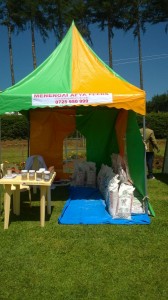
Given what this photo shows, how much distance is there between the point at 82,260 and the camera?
4516 millimetres

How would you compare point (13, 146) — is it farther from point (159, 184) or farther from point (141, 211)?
point (141, 211)

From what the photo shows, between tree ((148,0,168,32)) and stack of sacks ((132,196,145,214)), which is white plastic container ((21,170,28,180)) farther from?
tree ((148,0,168,32))

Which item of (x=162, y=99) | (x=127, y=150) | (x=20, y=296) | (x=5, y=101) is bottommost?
(x=20, y=296)

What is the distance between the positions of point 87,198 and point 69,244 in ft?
9.18

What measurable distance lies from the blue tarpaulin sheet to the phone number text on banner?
196 centimetres

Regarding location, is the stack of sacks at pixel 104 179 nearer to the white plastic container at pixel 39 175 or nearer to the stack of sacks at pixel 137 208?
the stack of sacks at pixel 137 208

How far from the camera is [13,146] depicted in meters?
21.6

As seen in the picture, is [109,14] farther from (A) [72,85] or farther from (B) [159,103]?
(B) [159,103]

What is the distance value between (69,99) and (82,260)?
2712 mm

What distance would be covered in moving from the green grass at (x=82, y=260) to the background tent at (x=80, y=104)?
1.62 metres

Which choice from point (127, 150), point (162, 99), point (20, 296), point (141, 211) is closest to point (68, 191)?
Result: point (127, 150)

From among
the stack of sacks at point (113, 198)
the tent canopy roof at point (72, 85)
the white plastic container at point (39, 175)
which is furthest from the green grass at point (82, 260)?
the tent canopy roof at point (72, 85)

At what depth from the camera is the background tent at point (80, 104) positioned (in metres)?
6.04

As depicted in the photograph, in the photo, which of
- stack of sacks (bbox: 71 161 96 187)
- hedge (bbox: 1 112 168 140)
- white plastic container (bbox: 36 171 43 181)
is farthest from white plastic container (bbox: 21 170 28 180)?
hedge (bbox: 1 112 168 140)
